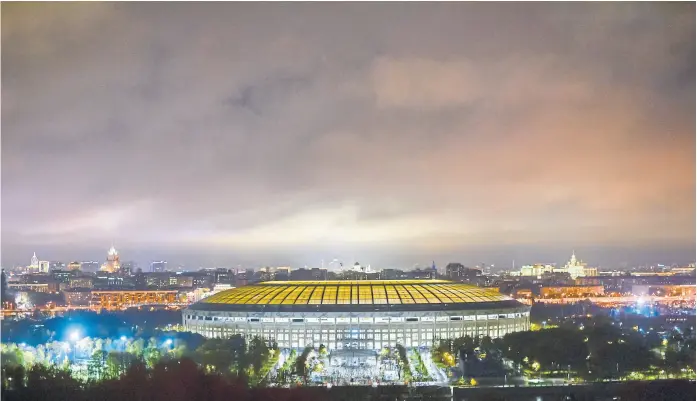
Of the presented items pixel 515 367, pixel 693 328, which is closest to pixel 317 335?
pixel 515 367

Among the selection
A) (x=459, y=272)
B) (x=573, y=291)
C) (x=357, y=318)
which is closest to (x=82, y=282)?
(x=459, y=272)

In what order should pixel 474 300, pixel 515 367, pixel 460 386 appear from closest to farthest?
Answer: pixel 460 386, pixel 515 367, pixel 474 300

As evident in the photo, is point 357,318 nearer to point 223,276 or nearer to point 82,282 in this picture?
point 82,282

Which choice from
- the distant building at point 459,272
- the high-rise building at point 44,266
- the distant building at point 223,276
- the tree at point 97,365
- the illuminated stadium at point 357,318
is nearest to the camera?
the tree at point 97,365

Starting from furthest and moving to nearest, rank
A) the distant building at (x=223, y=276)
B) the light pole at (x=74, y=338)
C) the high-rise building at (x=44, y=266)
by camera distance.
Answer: the distant building at (x=223, y=276) < the high-rise building at (x=44, y=266) < the light pole at (x=74, y=338)

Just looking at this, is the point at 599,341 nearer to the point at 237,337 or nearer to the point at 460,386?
the point at 460,386

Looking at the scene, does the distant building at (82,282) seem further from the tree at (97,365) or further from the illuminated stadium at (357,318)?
the tree at (97,365)

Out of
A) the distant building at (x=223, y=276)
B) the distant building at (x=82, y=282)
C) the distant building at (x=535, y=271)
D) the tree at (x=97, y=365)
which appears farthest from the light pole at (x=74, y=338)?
the distant building at (x=535, y=271)
